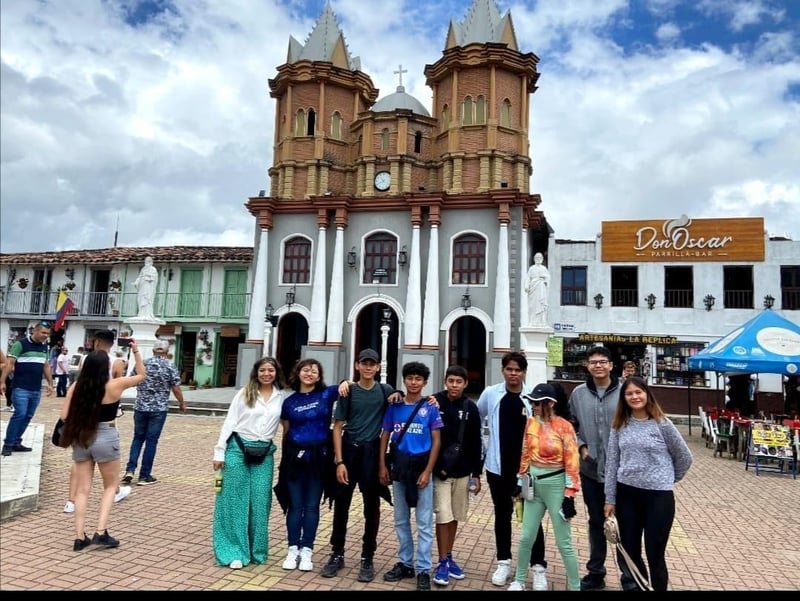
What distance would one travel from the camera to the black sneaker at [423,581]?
4.45 m

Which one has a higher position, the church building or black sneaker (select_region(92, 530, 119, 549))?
the church building

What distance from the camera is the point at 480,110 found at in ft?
74.2

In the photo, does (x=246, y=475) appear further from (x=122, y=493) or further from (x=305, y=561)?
(x=122, y=493)

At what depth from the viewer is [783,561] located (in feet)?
18.4

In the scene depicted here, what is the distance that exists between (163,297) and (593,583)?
83.8ft

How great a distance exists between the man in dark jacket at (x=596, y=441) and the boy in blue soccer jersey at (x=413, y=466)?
4.20ft

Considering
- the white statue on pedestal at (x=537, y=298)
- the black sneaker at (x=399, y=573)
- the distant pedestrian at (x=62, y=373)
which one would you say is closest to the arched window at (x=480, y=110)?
the white statue on pedestal at (x=537, y=298)

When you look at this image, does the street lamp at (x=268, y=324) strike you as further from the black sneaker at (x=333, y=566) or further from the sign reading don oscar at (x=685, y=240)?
the black sneaker at (x=333, y=566)

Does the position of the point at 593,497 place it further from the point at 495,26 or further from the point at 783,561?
the point at 495,26

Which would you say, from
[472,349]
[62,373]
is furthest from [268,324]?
[472,349]

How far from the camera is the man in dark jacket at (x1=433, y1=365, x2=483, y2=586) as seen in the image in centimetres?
467

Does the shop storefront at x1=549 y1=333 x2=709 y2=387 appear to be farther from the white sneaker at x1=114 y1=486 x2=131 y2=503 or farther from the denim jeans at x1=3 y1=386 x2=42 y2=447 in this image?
the denim jeans at x1=3 y1=386 x2=42 y2=447

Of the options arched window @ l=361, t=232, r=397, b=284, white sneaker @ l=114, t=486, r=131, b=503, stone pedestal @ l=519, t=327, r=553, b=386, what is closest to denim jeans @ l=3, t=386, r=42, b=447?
white sneaker @ l=114, t=486, r=131, b=503

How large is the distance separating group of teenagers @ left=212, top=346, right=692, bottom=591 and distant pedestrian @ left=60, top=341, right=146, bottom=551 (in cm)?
108
